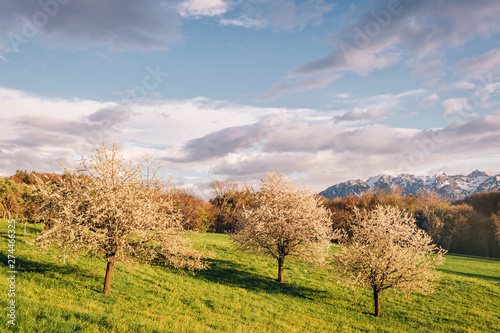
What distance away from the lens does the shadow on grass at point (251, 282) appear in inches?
1151

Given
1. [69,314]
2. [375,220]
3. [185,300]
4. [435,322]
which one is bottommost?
[435,322]

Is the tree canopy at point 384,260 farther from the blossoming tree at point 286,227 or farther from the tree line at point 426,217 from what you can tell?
the tree line at point 426,217

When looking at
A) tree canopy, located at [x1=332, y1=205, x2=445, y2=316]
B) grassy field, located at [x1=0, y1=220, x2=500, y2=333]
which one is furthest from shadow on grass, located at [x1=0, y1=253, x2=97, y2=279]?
tree canopy, located at [x1=332, y1=205, x2=445, y2=316]

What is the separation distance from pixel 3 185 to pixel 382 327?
4333 centimetres

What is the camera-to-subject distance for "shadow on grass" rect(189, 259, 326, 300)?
95.9ft

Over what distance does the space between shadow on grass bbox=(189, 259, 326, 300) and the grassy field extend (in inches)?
4.4

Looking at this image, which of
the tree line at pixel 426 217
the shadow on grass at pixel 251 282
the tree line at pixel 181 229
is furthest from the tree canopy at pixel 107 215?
the tree line at pixel 426 217

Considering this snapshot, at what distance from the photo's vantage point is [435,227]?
108438 millimetres

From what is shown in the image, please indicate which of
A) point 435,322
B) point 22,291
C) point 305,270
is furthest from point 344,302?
point 22,291

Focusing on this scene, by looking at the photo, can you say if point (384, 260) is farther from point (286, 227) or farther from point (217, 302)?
point (217, 302)

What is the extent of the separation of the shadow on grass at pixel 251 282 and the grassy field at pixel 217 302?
0.36 feet

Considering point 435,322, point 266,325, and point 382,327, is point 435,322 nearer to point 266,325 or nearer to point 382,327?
point 382,327

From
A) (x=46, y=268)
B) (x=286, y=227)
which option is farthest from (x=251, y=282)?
(x=46, y=268)

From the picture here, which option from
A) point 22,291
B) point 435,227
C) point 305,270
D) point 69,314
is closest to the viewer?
point 69,314
